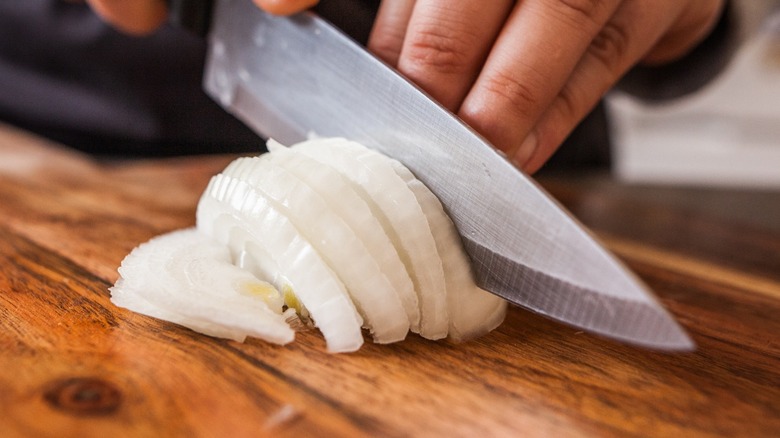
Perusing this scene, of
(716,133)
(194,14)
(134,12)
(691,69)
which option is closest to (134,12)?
(134,12)

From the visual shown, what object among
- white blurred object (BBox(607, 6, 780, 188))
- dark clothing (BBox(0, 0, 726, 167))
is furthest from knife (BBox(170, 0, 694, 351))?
white blurred object (BBox(607, 6, 780, 188))

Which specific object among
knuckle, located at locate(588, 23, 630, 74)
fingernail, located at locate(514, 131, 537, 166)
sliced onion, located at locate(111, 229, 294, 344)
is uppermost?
knuckle, located at locate(588, 23, 630, 74)

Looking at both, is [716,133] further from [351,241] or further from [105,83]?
[351,241]

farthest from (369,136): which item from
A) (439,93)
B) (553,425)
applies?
(553,425)

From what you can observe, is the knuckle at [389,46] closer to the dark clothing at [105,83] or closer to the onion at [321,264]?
the onion at [321,264]

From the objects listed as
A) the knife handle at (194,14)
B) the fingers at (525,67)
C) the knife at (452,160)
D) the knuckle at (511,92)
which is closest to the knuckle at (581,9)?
the fingers at (525,67)

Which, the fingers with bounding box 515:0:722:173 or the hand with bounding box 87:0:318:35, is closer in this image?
the fingers with bounding box 515:0:722:173

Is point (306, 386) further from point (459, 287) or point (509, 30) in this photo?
point (509, 30)

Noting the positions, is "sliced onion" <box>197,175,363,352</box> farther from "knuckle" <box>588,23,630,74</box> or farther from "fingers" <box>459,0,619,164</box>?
"knuckle" <box>588,23,630,74</box>
